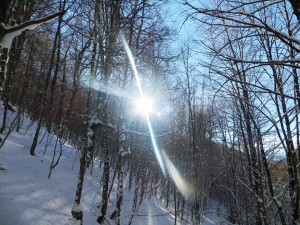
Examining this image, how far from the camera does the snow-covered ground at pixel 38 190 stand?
22.2ft

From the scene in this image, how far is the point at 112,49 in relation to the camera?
29.0 feet

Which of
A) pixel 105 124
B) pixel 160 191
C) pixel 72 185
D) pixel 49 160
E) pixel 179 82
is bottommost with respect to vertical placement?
pixel 160 191

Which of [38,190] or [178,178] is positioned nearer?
[38,190]

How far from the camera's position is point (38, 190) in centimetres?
818

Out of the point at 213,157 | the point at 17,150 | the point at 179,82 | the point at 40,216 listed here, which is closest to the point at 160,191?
the point at 213,157

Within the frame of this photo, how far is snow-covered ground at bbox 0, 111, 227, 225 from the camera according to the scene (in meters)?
6.75

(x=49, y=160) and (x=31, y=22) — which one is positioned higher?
(x=31, y=22)

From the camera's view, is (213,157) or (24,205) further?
(213,157)

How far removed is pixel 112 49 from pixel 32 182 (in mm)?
4851

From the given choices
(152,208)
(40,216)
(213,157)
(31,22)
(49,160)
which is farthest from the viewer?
(213,157)

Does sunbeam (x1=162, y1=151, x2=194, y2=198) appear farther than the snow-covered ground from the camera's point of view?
Yes

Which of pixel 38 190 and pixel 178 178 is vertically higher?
pixel 178 178

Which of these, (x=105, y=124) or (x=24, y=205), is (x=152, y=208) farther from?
(x=24, y=205)

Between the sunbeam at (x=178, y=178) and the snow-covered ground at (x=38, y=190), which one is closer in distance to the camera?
the snow-covered ground at (x=38, y=190)
